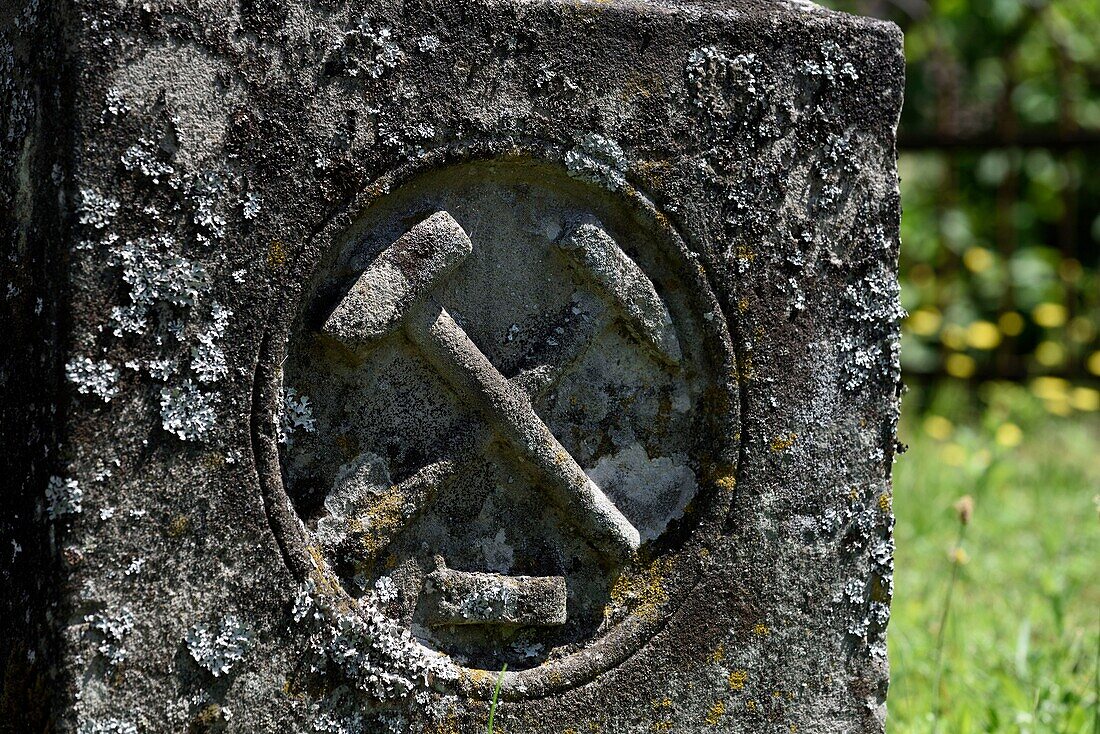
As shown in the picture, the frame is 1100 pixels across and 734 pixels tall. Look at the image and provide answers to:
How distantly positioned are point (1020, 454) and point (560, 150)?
326 centimetres

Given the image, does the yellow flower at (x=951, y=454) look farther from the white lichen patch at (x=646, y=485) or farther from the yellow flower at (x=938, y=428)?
the white lichen patch at (x=646, y=485)

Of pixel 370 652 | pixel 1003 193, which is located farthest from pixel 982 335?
pixel 370 652

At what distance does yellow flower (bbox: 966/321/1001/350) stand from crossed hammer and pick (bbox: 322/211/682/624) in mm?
3701

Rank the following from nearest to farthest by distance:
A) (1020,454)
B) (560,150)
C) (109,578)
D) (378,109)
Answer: (109,578)
(378,109)
(560,150)
(1020,454)

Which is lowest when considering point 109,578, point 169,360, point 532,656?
point 532,656

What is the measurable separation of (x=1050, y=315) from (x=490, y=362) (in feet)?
13.5

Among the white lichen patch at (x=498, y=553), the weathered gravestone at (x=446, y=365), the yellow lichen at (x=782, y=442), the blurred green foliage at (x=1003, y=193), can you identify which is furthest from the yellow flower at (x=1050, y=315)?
the white lichen patch at (x=498, y=553)

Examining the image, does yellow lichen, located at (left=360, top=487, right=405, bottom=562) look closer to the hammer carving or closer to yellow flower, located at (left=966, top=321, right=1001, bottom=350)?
the hammer carving

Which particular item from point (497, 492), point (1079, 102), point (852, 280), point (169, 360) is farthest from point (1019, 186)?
point (169, 360)

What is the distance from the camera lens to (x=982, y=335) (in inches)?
198

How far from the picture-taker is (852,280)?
1.82m

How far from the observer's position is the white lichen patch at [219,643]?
1.49 metres

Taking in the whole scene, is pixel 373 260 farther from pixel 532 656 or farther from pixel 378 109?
pixel 532 656

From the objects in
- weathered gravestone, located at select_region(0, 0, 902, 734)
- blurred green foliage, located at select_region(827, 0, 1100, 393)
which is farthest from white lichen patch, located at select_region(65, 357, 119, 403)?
blurred green foliage, located at select_region(827, 0, 1100, 393)
